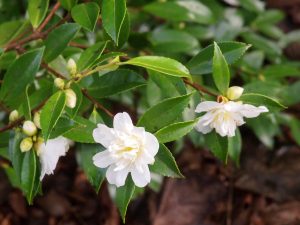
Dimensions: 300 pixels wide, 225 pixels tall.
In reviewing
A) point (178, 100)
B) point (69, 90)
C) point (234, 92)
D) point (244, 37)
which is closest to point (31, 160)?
point (69, 90)

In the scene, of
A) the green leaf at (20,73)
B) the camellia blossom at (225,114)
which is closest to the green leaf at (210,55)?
the camellia blossom at (225,114)

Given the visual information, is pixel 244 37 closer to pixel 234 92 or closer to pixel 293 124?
pixel 293 124

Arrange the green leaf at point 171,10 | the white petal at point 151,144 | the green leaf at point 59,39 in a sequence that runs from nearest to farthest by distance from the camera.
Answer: the white petal at point 151,144
the green leaf at point 59,39
the green leaf at point 171,10

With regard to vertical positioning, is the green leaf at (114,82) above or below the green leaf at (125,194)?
above

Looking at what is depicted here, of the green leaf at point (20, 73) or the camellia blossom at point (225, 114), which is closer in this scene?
the camellia blossom at point (225, 114)

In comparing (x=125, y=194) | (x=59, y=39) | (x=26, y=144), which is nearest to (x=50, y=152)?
(x=26, y=144)

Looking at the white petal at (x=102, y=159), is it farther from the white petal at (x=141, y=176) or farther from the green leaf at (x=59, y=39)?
the green leaf at (x=59, y=39)

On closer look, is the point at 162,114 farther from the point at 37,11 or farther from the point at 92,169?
the point at 37,11
